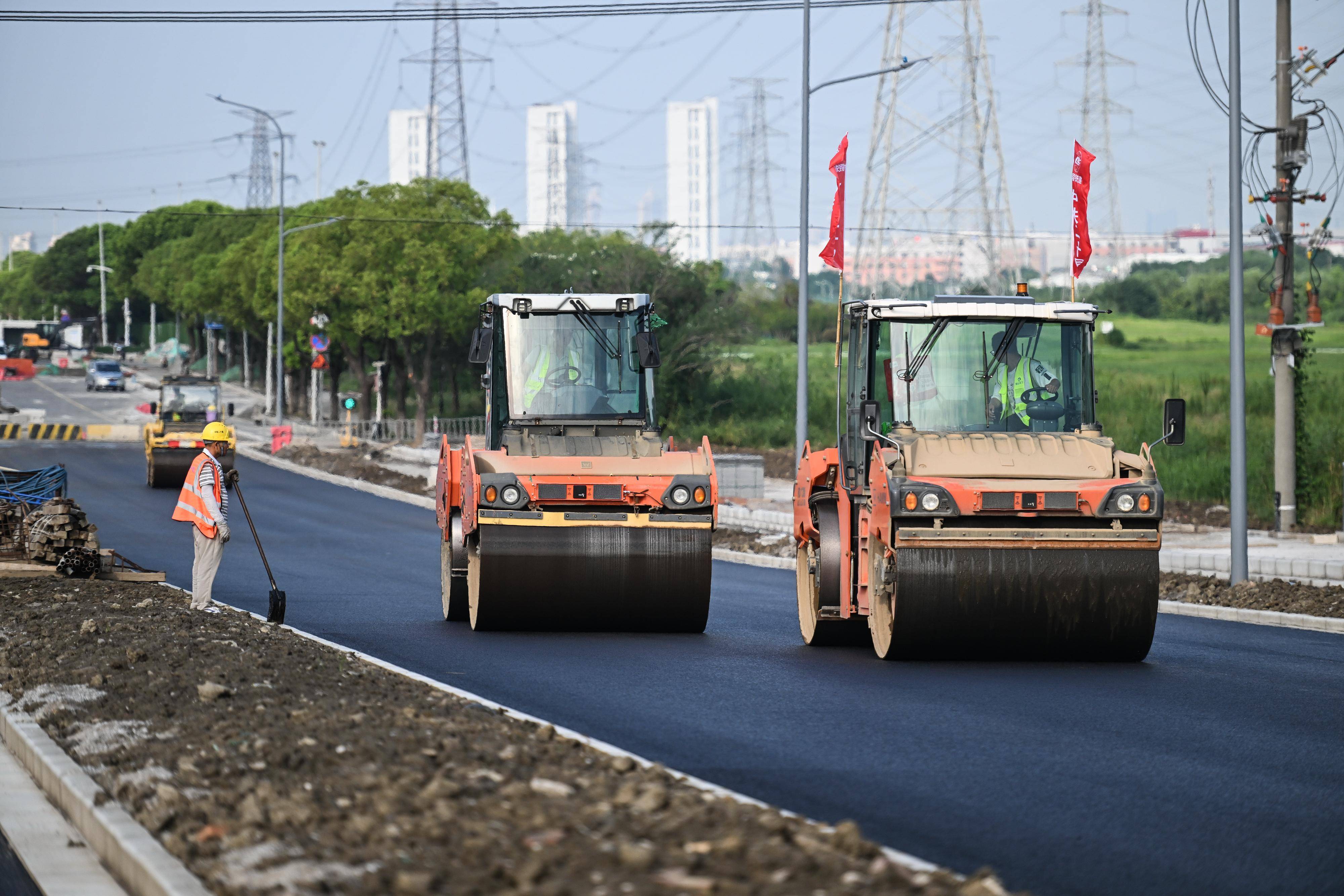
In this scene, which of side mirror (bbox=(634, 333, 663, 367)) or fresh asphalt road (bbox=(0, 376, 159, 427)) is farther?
fresh asphalt road (bbox=(0, 376, 159, 427))

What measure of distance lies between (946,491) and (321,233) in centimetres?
5721

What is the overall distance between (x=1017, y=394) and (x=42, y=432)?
160 ft

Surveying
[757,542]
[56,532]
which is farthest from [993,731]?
[757,542]

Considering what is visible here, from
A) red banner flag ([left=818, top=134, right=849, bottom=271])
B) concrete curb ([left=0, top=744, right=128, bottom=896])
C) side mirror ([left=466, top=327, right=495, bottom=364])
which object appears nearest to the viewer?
concrete curb ([left=0, top=744, right=128, bottom=896])

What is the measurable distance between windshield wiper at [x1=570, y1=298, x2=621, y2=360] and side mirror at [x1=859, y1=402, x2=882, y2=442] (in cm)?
416

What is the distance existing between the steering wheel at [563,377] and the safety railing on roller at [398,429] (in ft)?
135

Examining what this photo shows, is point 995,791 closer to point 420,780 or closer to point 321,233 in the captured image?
point 420,780

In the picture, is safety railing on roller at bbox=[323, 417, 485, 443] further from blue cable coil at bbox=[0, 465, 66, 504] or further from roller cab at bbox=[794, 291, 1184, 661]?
roller cab at bbox=[794, 291, 1184, 661]

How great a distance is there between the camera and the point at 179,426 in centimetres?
3972

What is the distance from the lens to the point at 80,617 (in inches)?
591

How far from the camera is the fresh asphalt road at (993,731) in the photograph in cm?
732

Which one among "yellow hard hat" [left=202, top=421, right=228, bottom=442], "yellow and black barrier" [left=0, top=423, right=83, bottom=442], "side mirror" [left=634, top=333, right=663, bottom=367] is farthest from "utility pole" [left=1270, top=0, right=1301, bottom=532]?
"yellow and black barrier" [left=0, top=423, right=83, bottom=442]

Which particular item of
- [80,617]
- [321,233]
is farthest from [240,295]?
[80,617]

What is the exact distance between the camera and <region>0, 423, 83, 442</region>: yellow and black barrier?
56000mm
